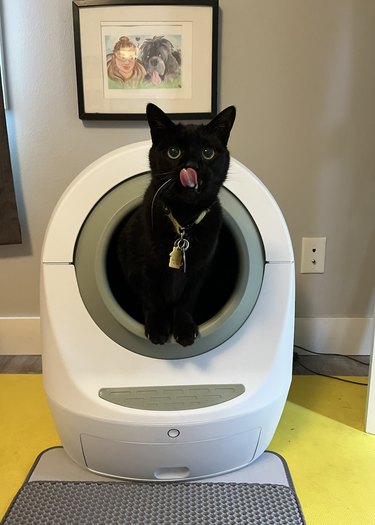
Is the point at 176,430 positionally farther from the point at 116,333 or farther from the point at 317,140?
the point at 317,140

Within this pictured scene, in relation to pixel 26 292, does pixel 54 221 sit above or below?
above

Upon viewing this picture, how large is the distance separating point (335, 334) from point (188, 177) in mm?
1020

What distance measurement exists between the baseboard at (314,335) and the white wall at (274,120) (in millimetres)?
89

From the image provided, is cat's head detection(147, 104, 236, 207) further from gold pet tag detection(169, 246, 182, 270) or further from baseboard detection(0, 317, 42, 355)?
baseboard detection(0, 317, 42, 355)

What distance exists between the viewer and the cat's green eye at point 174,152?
32.9 inches

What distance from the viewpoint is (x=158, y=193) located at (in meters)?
0.86

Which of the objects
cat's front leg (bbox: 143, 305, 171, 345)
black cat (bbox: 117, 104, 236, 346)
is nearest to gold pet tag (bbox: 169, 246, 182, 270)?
black cat (bbox: 117, 104, 236, 346)

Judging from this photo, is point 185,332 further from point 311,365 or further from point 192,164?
point 311,365

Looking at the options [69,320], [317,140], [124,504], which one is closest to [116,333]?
[69,320]

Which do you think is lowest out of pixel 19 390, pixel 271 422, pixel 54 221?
pixel 19 390

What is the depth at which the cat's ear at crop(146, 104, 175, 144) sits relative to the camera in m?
0.84

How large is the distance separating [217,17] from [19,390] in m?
1.21

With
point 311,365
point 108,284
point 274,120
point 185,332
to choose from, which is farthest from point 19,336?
point 274,120

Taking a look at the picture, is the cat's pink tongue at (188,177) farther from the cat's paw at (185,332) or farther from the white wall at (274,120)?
the white wall at (274,120)
